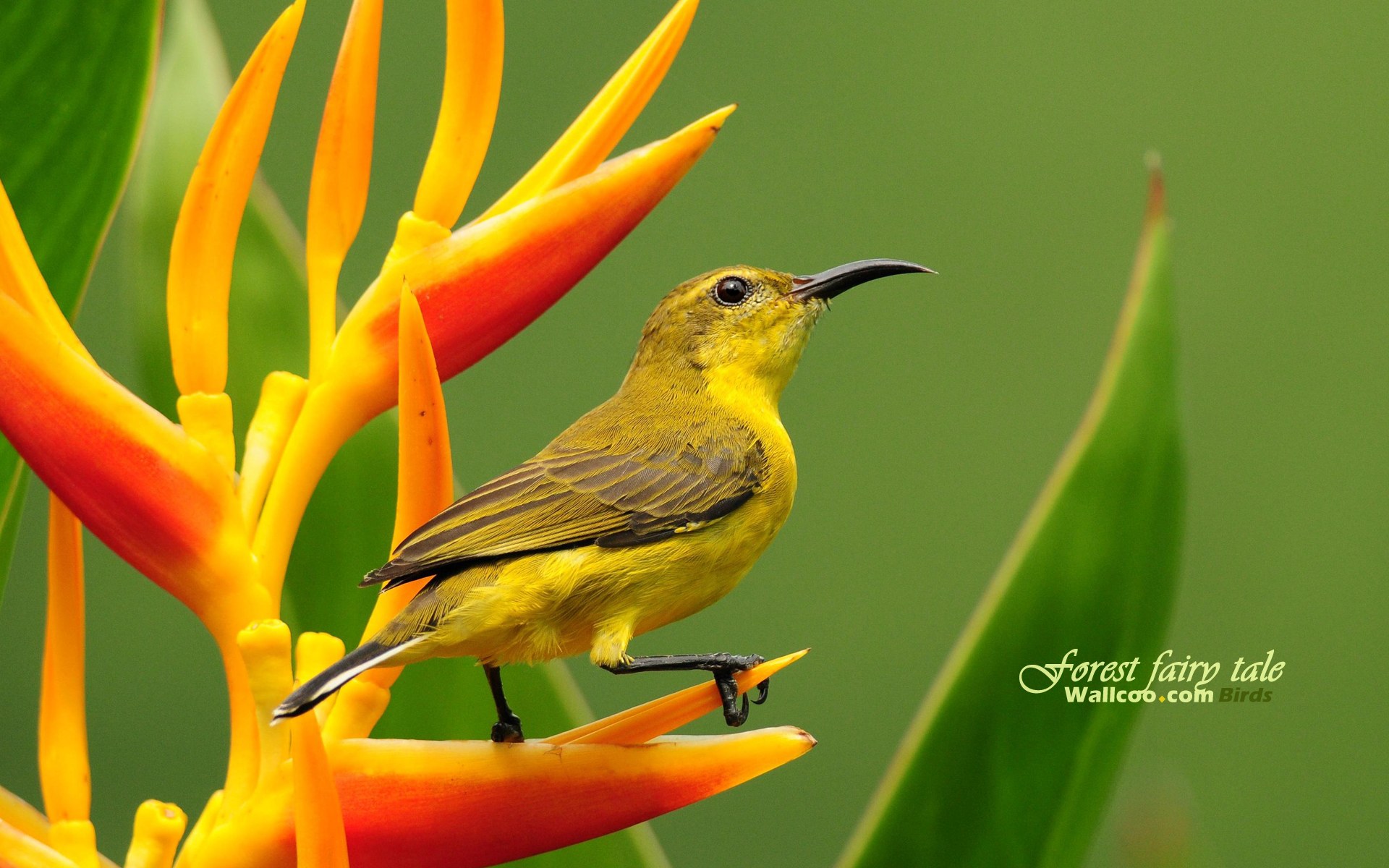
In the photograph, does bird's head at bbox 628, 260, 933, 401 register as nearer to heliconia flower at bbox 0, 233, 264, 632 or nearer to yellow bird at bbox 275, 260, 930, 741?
yellow bird at bbox 275, 260, 930, 741

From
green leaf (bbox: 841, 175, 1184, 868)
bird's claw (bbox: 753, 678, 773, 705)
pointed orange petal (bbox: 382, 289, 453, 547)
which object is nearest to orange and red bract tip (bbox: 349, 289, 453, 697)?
pointed orange petal (bbox: 382, 289, 453, 547)

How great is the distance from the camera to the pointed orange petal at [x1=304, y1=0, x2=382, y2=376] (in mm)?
357

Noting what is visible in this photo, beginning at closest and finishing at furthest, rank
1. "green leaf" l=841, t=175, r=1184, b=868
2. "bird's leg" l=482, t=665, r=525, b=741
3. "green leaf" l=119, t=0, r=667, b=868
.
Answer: "bird's leg" l=482, t=665, r=525, b=741 < "green leaf" l=841, t=175, r=1184, b=868 < "green leaf" l=119, t=0, r=667, b=868

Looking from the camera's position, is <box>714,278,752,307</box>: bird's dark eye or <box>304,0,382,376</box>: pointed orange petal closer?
<box>304,0,382,376</box>: pointed orange petal

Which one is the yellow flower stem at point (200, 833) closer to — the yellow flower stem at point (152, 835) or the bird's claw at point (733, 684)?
the yellow flower stem at point (152, 835)

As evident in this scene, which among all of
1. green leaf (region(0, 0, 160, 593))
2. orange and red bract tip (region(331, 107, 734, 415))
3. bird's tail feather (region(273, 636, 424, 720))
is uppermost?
green leaf (region(0, 0, 160, 593))

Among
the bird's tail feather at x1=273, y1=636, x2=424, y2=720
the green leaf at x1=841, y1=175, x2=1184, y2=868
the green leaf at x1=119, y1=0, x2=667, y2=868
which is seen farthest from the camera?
the green leaf at x1=119, y1=0, x2=667, y2=868

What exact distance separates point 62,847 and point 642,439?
21cm

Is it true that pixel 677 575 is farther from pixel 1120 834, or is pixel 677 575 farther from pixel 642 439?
pixel 1120 834

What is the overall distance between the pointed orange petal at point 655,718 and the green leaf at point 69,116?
25 centimetres

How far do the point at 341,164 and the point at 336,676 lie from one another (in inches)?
5.8

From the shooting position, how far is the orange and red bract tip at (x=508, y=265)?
336 mm

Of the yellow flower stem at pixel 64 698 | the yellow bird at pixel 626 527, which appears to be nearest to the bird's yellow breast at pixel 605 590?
the yellow bird at pixel 626 527

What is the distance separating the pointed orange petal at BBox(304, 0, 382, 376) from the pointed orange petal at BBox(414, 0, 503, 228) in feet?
0.06
